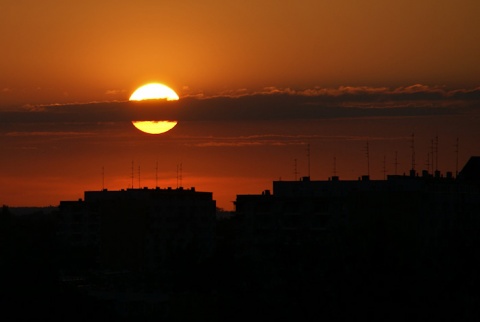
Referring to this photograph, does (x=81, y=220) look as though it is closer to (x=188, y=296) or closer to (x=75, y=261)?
(x=75, y=261)

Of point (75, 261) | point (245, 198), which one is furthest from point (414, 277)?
point (75, 261)

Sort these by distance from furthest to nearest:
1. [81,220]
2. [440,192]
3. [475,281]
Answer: [81,220] < [440,192] < [475,281]

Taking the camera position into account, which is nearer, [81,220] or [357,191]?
[357,191]

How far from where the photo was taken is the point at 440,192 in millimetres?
89438

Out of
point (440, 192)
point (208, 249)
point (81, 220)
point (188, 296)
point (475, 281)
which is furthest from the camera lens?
point (81, 220)

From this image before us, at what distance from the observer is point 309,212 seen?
92438mm

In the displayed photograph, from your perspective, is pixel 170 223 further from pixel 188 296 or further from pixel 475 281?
pixel 475 281

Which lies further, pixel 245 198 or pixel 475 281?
pixel 245 198

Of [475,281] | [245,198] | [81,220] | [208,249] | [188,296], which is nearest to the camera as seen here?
[475,281]

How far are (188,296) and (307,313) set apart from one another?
769cm

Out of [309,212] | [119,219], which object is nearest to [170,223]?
[119,219]

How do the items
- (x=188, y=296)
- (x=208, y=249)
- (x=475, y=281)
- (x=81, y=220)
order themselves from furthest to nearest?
1. (x=81, y=220)
2. (x=208, y=249)
3. (x=188, y=296)
4. (x=475, y=281)

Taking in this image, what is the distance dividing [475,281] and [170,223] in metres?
64.1

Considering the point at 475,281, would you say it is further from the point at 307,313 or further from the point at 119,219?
the point at 119,219
